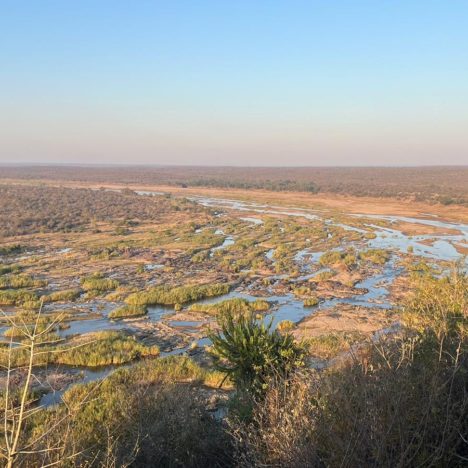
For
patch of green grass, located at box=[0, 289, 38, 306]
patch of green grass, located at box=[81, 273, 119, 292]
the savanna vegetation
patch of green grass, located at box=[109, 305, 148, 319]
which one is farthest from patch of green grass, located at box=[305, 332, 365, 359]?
patch of green grass, located at box=[0, 289, 38, 306]

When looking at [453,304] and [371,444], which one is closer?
[371,444]

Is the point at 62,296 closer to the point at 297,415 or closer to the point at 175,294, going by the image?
the point at 175,294

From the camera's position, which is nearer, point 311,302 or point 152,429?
point 152,429

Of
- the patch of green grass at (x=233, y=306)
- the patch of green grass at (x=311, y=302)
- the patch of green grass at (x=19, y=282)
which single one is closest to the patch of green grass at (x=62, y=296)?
the patch of green grass at (x=19, y=282)

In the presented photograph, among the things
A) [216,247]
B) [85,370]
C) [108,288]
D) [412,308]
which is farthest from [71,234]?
[412,308]

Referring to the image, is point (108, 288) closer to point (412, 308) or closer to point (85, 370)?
point (85, 370)

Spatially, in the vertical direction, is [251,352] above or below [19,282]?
above

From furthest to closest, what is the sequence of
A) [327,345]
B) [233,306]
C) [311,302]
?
1. [311,302]
2. [233,306]
3. [327,345]

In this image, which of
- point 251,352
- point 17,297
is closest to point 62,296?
point 17,297

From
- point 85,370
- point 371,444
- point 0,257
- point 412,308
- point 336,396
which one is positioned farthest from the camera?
point 0,257

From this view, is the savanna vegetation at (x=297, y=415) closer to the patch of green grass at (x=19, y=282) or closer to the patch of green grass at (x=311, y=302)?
the patch of green grass at (x=311, y=302)

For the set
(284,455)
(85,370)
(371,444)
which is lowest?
(85,370)
